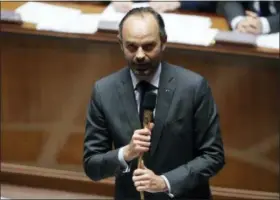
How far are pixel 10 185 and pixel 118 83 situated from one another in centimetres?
146

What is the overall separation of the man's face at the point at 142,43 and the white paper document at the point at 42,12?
46.1 inches

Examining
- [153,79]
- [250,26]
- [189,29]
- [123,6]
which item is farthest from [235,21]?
[153,79]

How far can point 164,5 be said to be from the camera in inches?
96.0

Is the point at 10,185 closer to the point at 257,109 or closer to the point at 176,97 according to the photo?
the point at 257,109

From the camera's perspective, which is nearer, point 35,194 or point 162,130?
point 162,130

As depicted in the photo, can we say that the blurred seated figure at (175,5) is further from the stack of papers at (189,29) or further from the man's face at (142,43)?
the man's face at (142,43)

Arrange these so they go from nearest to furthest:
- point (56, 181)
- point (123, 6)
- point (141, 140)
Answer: point (141, 140) → point (123, 6) → point (56, 181)

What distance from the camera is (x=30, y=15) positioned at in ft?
7.94

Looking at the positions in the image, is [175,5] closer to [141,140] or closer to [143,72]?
[143,72]

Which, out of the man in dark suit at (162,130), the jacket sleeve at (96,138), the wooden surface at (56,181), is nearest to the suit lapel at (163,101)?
the man in dark suit at (162,130)

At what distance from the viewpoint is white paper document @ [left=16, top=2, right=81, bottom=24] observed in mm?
2385

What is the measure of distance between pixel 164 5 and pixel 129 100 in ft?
3.79

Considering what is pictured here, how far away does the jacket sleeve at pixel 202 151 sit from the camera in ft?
4.37

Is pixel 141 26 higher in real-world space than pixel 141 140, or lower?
higher
